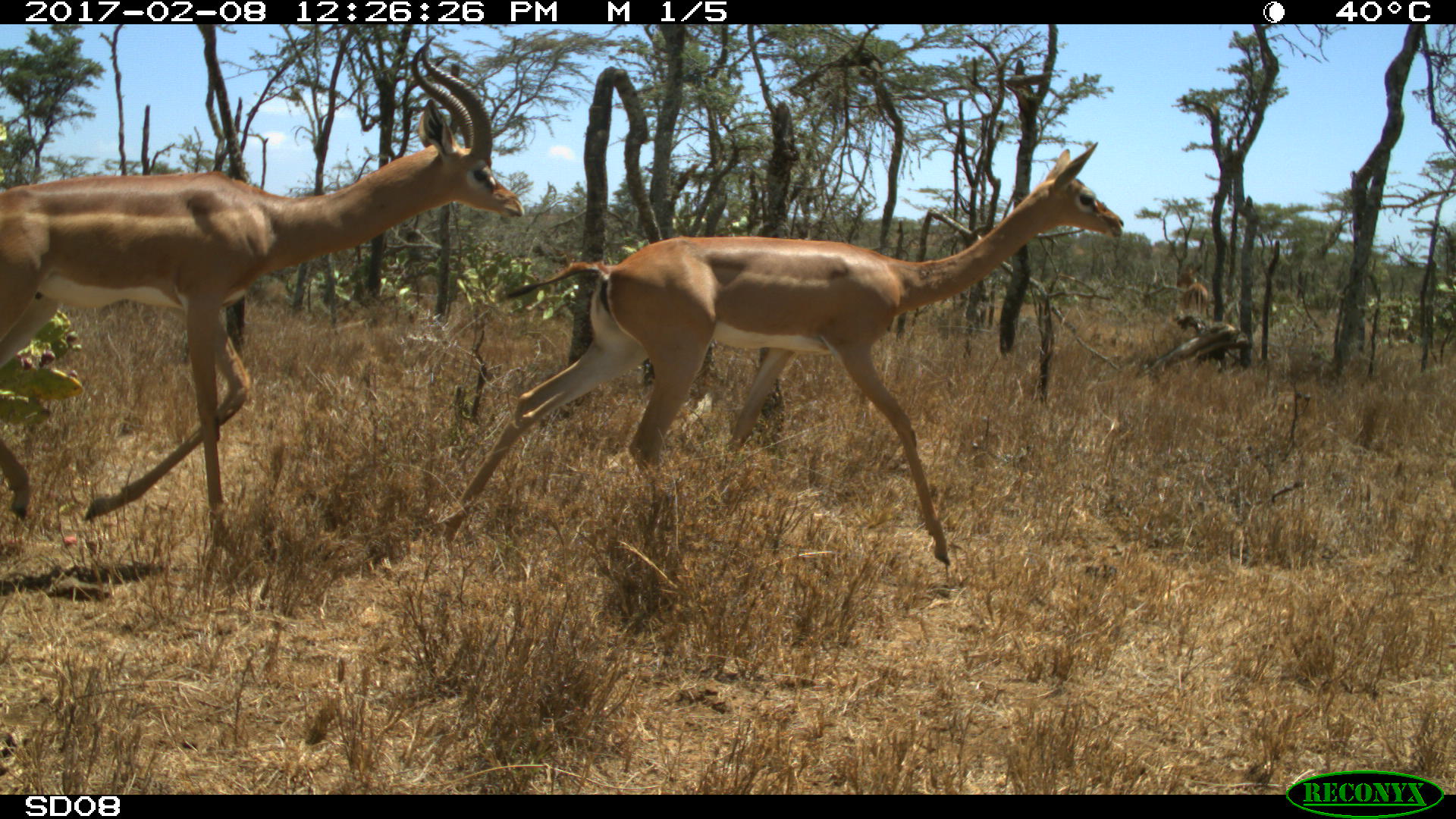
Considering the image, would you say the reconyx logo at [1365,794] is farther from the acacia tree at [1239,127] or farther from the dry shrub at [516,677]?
the acacia tree at [1239,127]

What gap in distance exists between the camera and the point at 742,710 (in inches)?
144

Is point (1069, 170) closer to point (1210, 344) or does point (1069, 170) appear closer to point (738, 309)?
point (738, 309)

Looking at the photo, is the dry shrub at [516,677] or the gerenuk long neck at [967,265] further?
the gerenuk long neck at [967,265]

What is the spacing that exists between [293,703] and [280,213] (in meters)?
2.74

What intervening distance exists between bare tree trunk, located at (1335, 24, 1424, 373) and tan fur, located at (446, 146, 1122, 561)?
24.7 ft

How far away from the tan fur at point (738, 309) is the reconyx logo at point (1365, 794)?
2143 millimetres

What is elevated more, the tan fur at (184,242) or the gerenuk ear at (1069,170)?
the gerenuk ear at (1069,170)

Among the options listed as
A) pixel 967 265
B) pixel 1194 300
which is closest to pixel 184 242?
pixel 967 265

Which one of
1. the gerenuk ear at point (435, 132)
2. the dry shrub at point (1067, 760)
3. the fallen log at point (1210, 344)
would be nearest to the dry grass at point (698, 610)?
the dry shrub at point (1067, 760)

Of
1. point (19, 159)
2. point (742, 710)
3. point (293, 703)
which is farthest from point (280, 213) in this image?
point (19, 159)

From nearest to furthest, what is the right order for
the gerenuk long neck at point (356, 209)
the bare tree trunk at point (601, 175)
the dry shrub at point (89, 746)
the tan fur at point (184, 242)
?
the dry shrub at point (89, 746) < the tan fur at point (184, 242) < the gerenuk long neck at point (356, 209) < the bare tree trunk at point (601, 175)

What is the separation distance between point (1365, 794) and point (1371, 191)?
10677mm

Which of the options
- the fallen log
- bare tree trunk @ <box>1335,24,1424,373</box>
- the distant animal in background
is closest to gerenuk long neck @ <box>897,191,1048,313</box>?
the fallen log

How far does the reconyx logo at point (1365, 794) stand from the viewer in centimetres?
323
